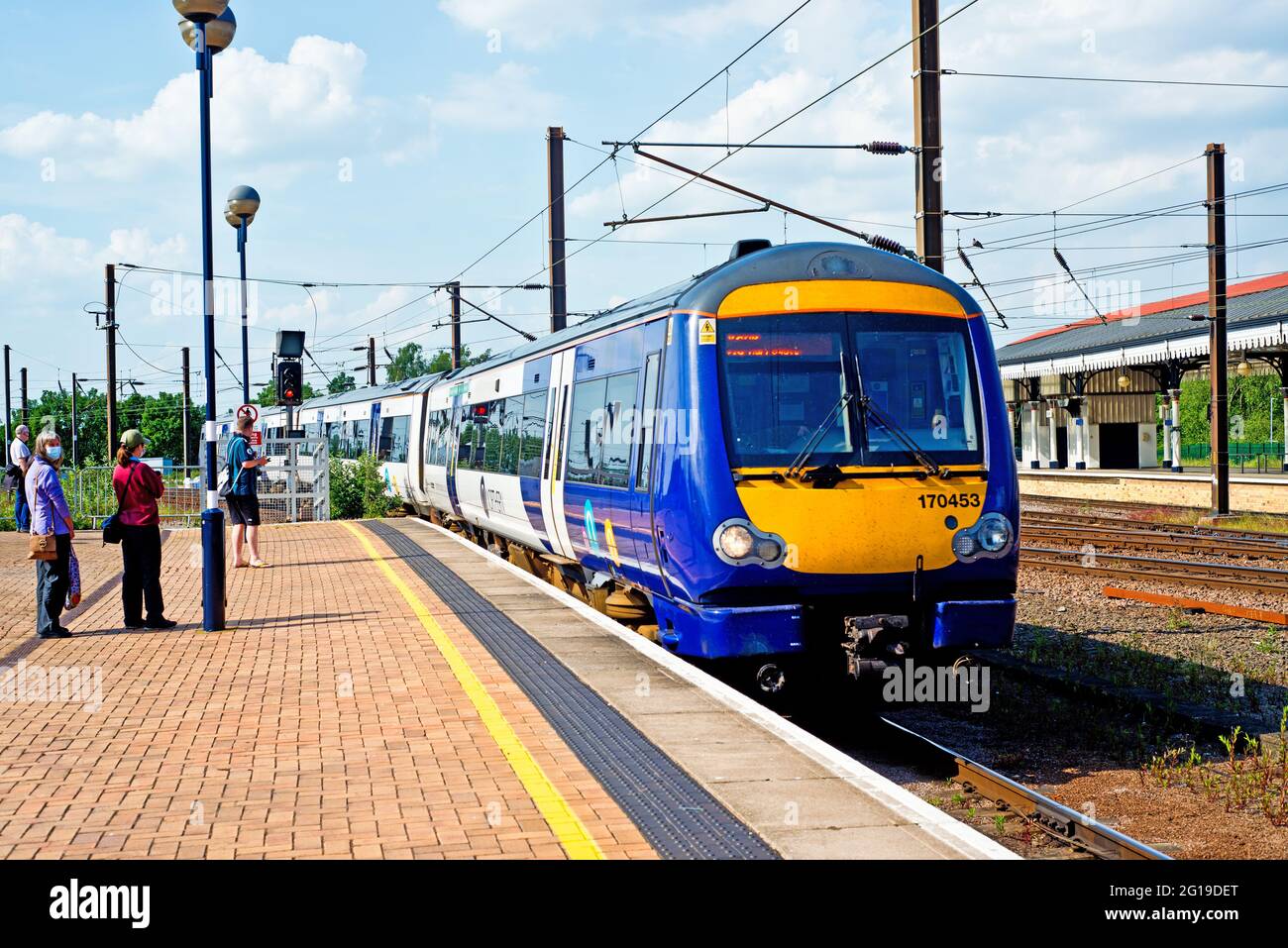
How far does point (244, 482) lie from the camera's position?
16.9 m

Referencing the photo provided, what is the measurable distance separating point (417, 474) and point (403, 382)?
420cm

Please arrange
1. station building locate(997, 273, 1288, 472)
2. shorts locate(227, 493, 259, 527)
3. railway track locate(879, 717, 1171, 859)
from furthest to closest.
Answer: station building locate(997, 273, 1288, 472) < shorts locate(227, 493, 259, 527) < railway track locate(879, 717, 1171, 859)

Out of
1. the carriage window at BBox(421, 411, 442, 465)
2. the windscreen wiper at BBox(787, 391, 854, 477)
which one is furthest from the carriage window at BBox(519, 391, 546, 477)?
the carriage window at BBox(421, 411, 442, 465)

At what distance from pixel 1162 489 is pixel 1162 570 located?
1941 cm

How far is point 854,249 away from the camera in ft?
31.4

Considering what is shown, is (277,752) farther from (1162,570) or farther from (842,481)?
(1162,570)

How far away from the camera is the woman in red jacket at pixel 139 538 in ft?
39.5

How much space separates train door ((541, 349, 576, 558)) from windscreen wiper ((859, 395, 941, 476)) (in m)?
4.54

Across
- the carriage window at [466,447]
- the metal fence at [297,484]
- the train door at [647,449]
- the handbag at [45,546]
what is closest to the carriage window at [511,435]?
the carriage window at [466,447]

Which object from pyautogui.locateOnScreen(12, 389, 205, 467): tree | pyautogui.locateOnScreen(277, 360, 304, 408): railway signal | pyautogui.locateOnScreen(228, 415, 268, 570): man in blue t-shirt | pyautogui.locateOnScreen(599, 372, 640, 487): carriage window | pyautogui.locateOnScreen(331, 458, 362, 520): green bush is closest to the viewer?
pyautogui.locateOnScreen(599, 372, 640, 487): carriage window

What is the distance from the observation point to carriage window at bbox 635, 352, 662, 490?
9.82 m

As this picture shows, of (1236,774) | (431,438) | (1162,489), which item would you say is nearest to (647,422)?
(1236,774)

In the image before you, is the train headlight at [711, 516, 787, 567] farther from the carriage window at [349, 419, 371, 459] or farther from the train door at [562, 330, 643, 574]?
the carriage window at [349, 419, 371, 459]
